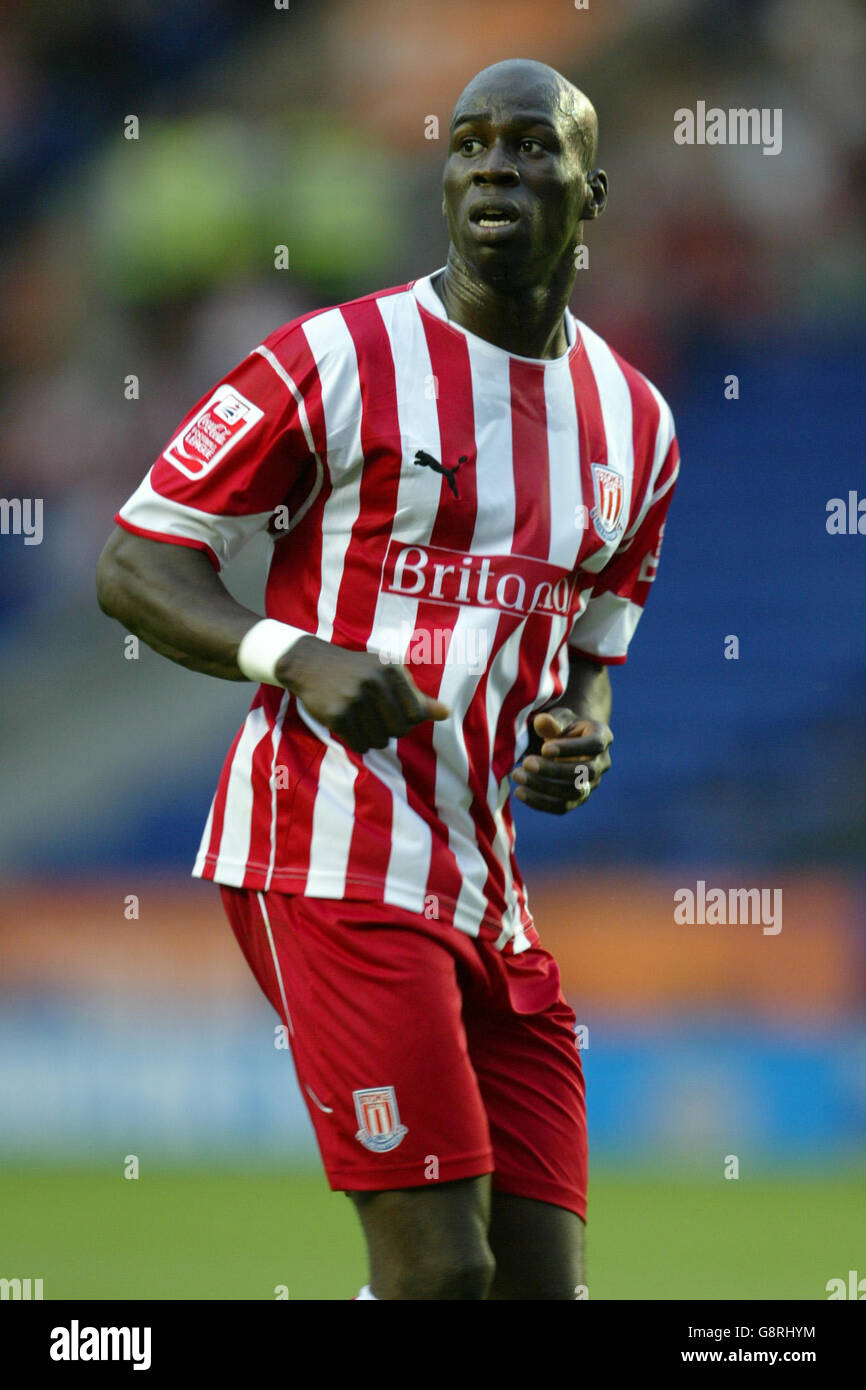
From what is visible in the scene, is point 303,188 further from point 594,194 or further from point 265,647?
point 265,647

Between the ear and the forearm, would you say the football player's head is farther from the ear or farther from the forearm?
the forearm

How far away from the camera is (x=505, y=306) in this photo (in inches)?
106

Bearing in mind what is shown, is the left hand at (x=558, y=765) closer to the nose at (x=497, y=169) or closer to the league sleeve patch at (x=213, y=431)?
the league sleeve patch at (x=213, y=431)

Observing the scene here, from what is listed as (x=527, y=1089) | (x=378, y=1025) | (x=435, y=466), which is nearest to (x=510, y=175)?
(x=435, y=466)

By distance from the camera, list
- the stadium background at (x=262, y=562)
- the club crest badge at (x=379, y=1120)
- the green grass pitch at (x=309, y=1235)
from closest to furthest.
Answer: the club crest badge at (x=379, y=1120) → the green grass pitch at (x=309, y=1235) → the stadium background at (x=262, y=562)

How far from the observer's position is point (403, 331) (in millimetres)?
2658

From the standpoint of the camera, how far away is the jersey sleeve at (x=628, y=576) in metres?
2.98

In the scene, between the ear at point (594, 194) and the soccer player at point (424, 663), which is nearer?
the soccer player at point (424, 663)

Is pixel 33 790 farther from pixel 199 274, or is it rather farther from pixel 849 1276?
pixel 849 1276

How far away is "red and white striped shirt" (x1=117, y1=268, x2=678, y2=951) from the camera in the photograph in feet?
8.22

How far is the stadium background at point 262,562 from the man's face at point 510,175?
11.9ft

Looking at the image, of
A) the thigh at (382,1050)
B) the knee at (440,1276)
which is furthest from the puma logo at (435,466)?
the knee at (440,1276)

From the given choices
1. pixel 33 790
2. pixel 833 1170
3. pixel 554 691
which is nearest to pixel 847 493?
pixel 833 1170

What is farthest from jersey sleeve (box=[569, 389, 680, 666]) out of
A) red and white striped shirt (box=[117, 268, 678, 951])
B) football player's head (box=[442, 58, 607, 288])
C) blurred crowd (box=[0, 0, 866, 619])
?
blurred crowd (box=[0, 0, 866, 619])
